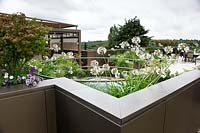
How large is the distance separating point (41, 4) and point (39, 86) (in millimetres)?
7856

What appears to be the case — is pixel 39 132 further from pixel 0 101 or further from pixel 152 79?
pixel 152 79

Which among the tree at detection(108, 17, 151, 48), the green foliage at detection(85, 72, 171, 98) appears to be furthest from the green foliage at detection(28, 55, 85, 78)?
the tree at detection(108, 17, 151, 48)

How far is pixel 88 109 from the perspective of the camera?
1.22 meters

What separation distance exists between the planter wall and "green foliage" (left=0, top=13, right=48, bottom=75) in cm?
30

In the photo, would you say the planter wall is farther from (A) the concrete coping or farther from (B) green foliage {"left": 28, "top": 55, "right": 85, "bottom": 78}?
(B) green foliage {"left": 28, "top": 55, "right": 85, "bottom": 78}

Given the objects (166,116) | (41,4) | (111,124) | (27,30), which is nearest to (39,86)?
(27,30)

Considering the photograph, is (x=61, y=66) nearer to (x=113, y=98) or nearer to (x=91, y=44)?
(x=113, y=98)

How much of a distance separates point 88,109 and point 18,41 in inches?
33.6

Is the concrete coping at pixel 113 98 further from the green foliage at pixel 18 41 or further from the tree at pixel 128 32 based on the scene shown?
the tree at pixel 128 32

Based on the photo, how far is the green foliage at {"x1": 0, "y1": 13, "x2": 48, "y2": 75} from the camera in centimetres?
152

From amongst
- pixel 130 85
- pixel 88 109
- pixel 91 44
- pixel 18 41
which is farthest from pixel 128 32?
pixel 88 109

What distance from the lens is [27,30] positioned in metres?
1.62

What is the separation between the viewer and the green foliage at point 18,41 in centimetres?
152

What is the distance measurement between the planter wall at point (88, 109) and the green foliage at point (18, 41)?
301 millimetres
